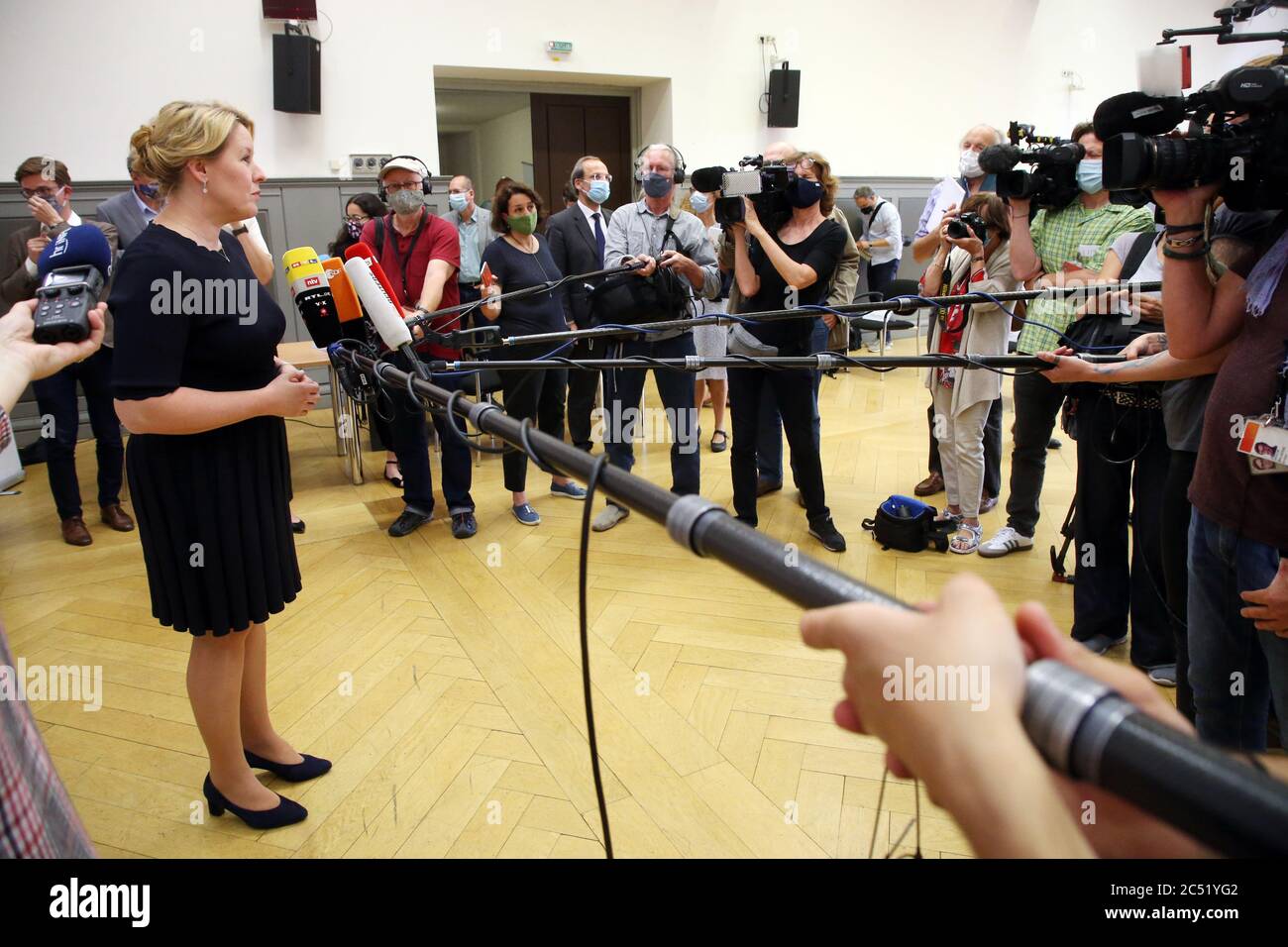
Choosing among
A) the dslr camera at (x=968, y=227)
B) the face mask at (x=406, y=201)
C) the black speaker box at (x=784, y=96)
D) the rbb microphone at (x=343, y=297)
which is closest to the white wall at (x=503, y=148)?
the black speaker box at (x=784, y=96)

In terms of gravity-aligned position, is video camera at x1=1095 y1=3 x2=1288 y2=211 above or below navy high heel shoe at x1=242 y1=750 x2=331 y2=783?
above

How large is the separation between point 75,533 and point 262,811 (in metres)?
2.45

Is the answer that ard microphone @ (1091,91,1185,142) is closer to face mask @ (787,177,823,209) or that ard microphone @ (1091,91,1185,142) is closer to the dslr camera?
the dslr camera

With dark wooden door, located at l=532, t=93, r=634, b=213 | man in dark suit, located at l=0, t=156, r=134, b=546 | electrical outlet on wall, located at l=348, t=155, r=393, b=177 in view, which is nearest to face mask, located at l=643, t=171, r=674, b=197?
man in dark suit, located at l=0, t=156, r=134, b=546

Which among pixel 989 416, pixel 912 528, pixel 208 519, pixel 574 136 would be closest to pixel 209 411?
pixel 208 519

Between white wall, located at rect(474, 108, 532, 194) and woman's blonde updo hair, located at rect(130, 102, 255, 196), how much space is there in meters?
6.15

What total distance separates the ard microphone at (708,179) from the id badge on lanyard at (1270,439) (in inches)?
78.0

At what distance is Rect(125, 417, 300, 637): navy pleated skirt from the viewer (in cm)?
165

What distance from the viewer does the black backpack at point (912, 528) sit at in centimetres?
330

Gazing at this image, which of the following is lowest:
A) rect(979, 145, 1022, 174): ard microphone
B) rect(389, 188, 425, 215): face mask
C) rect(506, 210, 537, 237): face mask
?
rect(979, 145, 1022, 174): ard microphone

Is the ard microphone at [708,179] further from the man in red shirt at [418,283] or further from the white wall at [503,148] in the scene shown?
the white wall at [503,148]

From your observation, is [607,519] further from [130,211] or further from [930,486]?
[130,211]

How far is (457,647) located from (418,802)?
762mm
